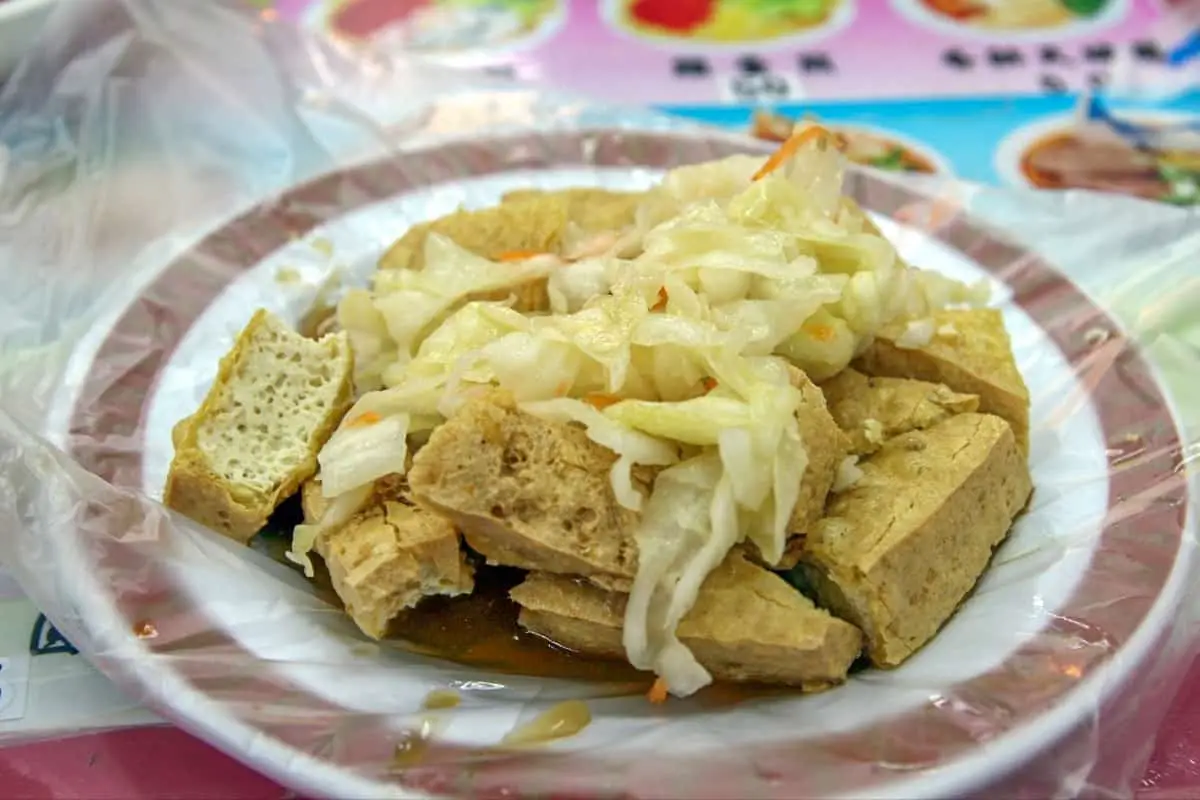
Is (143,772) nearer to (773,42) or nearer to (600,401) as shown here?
(600,401)

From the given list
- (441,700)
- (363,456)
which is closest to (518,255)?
(363,456)

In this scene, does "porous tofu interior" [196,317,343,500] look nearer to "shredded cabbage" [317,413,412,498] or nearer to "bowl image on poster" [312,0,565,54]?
"shredded cabbage" [317,413,412,498]

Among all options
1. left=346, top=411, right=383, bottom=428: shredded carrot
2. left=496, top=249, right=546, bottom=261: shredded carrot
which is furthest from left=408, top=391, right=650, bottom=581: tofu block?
left=496, top=249, right=546, bottom=261: shredded carrot

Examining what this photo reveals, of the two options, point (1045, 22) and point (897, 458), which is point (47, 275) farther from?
point (1045, 22)

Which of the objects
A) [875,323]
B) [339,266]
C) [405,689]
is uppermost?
[875,323]

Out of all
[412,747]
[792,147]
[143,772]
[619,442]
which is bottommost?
[143,772]

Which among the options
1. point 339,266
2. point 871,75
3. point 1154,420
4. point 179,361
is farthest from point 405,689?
point 871,75
